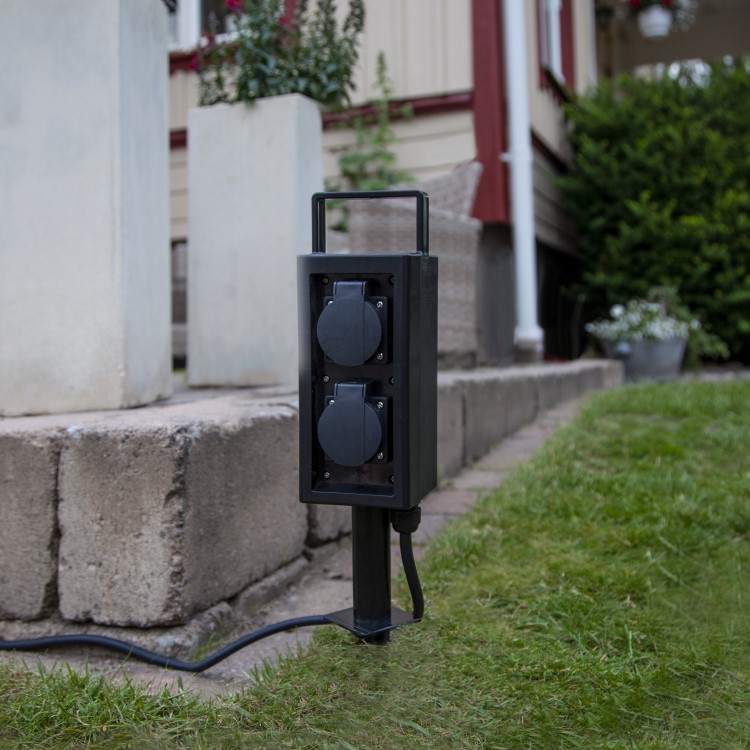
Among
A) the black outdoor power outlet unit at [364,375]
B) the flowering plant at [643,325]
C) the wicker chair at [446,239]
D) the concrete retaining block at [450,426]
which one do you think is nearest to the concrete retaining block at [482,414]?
the concrete retaining block at [450,426]

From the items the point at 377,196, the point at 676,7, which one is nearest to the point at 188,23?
the point at 377,196

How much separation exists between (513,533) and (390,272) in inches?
47.2

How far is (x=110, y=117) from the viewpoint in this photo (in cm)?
229

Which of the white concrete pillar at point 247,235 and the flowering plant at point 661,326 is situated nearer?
the white concrete pillar at point 247,235

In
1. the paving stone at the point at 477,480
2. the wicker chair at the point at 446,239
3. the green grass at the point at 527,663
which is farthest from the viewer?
the wicker chair at the point at 446,239

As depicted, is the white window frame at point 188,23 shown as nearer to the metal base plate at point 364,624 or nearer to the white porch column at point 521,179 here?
the white porch column at point 521,179

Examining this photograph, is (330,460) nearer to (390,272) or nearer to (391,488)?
(391,488)

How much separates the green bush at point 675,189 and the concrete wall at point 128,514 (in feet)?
19.4

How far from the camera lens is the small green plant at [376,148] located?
5.99m

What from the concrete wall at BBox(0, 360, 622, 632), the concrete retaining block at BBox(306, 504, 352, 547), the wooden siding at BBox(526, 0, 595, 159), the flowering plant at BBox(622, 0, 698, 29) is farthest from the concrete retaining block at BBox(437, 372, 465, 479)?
the flowering plant at BBox(622, 0, 698, 29)

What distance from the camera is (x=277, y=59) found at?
11.1 ft

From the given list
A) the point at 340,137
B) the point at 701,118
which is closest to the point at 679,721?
the point at 340,137

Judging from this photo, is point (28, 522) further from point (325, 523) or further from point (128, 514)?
point (325, 523)

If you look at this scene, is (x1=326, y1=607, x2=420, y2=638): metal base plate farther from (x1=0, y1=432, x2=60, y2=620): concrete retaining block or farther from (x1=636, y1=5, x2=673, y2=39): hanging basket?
(x1=636, y1=5, x2=673, y2=39): hanging basket
